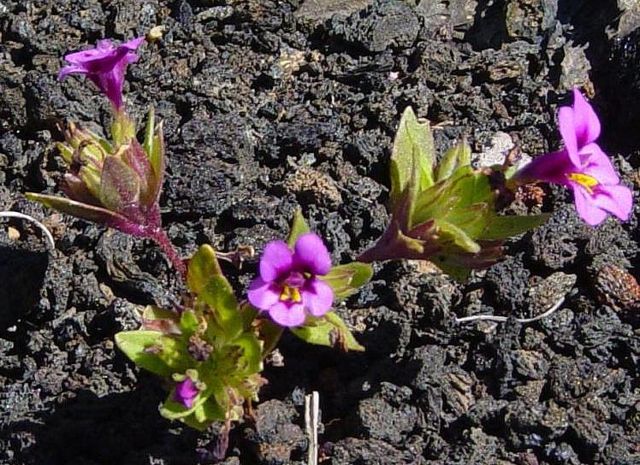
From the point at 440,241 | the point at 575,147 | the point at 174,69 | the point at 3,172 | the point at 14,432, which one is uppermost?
the point at 575,147

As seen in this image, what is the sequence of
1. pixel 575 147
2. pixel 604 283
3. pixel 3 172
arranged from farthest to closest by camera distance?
1. pixel 3 172
2. pixel 604 283
3. pixel 575 147

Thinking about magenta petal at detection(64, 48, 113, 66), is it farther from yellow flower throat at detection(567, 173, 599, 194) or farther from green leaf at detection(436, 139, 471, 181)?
yellow flower throat at detection(567, 173, 599, 194)

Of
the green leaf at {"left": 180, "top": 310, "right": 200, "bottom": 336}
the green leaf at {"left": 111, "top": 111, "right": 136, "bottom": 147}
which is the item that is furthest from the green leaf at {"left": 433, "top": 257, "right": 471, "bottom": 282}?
the green leaf at {"left": 111, "top": 111, "right": 136, "bottom": 147}

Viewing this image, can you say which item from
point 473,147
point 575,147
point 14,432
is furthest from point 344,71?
point 14,432

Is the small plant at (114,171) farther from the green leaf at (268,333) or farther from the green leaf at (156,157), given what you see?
the green leaf at (268,333)

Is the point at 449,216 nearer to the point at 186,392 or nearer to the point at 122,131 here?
the point at 186,392

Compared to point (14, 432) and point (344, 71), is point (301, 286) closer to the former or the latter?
point (14, 432)

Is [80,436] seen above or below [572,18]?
below
